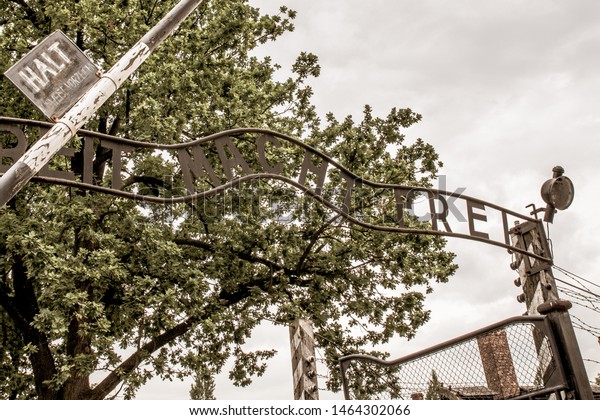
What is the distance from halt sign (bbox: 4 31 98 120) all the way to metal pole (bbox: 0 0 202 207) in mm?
130

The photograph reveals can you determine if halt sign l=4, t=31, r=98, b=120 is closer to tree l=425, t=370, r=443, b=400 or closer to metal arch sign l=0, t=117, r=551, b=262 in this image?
metal arch sign l=0, t=117, r=551, b=262

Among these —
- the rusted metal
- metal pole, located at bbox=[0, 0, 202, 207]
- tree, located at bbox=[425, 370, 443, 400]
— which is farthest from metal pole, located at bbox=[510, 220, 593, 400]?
metal pole, located at bbox=[0, 0, 202, 207]

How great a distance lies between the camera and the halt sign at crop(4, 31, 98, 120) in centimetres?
485

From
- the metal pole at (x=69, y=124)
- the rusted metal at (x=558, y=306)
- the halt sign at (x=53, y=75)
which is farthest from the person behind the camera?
the rusted metal at (x=558, y=306)

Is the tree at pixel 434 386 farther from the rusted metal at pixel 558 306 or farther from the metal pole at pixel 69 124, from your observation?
the metal pole at pixel 69 124

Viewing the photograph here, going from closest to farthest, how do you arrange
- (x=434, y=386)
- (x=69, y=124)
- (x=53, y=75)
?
(x=69, y=124) → (x=53, y=75) → (x=434, y=386)

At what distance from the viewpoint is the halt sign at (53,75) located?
15.9 feet

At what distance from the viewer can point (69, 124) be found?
4.80 m

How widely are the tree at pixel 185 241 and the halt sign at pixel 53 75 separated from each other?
600 centimetres

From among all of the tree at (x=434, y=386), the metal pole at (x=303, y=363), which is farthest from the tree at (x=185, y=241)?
the tree at (x=434, y=386)

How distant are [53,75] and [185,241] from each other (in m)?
8.86

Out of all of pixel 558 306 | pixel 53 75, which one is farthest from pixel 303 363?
pixel 53 75

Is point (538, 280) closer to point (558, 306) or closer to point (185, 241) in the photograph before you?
point (558, 306)
